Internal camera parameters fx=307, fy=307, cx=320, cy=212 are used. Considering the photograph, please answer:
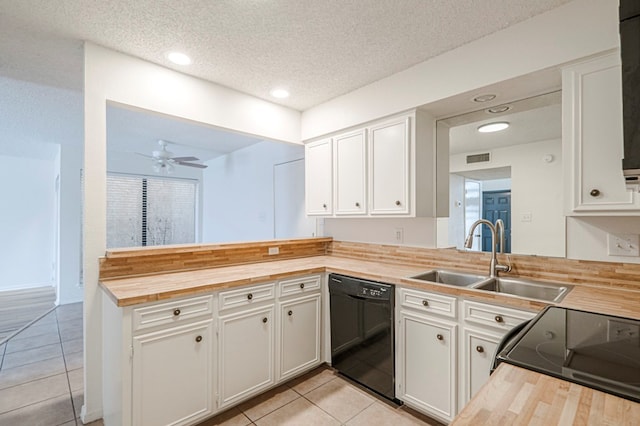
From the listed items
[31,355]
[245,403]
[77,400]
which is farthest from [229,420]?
[31,355]

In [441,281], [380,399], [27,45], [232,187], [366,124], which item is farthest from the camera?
[232,187]

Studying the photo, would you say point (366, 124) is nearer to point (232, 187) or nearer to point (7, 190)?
point (232, 187)

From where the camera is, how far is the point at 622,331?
3.98ft

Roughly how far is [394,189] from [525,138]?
0.98m

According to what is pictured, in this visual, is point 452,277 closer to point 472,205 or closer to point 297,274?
point 472,205

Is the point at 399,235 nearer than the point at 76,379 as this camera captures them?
No

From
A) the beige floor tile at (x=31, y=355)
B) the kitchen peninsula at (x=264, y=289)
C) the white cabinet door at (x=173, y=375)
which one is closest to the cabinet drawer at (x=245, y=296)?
the kitchen peninsula at (x=264, y=289)

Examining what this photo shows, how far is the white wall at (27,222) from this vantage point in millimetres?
5797

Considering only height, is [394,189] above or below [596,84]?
below

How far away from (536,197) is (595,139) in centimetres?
58

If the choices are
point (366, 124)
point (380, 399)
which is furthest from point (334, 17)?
point (380, 399)

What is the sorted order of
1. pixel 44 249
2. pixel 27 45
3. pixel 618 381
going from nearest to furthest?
pixel 618 381 → pixel 27 45 → pixel 44 249

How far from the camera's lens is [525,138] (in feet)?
7.18

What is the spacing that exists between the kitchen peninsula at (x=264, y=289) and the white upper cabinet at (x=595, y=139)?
471mm
